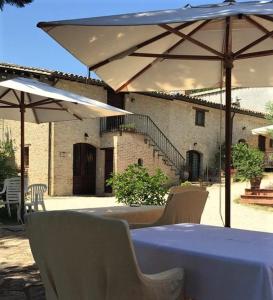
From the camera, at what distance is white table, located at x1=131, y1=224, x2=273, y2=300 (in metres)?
2.32

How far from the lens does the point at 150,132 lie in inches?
888

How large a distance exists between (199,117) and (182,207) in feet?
71.4

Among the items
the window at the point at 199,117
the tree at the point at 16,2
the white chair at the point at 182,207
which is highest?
the window at the point at 199,117

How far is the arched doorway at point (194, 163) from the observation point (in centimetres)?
2528

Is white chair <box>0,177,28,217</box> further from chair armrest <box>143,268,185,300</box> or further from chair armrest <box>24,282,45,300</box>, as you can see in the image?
chair armrest <box>143,268,185,300</box>

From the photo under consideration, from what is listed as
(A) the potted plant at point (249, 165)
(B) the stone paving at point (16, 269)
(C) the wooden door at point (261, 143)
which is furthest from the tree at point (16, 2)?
(C) the wooden door at point (261, 143)

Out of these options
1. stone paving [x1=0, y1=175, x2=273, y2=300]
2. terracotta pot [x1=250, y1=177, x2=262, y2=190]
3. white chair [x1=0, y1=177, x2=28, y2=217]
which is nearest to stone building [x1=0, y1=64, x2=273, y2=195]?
terracotta pot [x1=250, y1=177, x2=262, y2=190]

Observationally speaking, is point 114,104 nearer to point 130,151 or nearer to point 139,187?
point 130,151

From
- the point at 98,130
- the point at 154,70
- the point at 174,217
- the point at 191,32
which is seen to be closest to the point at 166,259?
the point at 174,217

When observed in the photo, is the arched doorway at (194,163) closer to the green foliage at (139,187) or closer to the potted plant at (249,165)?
the potted plant at (249,165)

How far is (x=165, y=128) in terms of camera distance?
23.9 metres

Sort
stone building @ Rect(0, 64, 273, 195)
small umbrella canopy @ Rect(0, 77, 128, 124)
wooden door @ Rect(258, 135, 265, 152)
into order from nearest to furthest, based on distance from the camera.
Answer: small umbrella canopy @ Rect(0, 77, 128, 124), stone building @ Rect(0, 64, 273, 195), wooden door @ Rect(258, 135, 265, 152)

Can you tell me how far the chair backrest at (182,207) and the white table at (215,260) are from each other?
4.46ft

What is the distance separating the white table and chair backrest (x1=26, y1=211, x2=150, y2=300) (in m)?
0.40
